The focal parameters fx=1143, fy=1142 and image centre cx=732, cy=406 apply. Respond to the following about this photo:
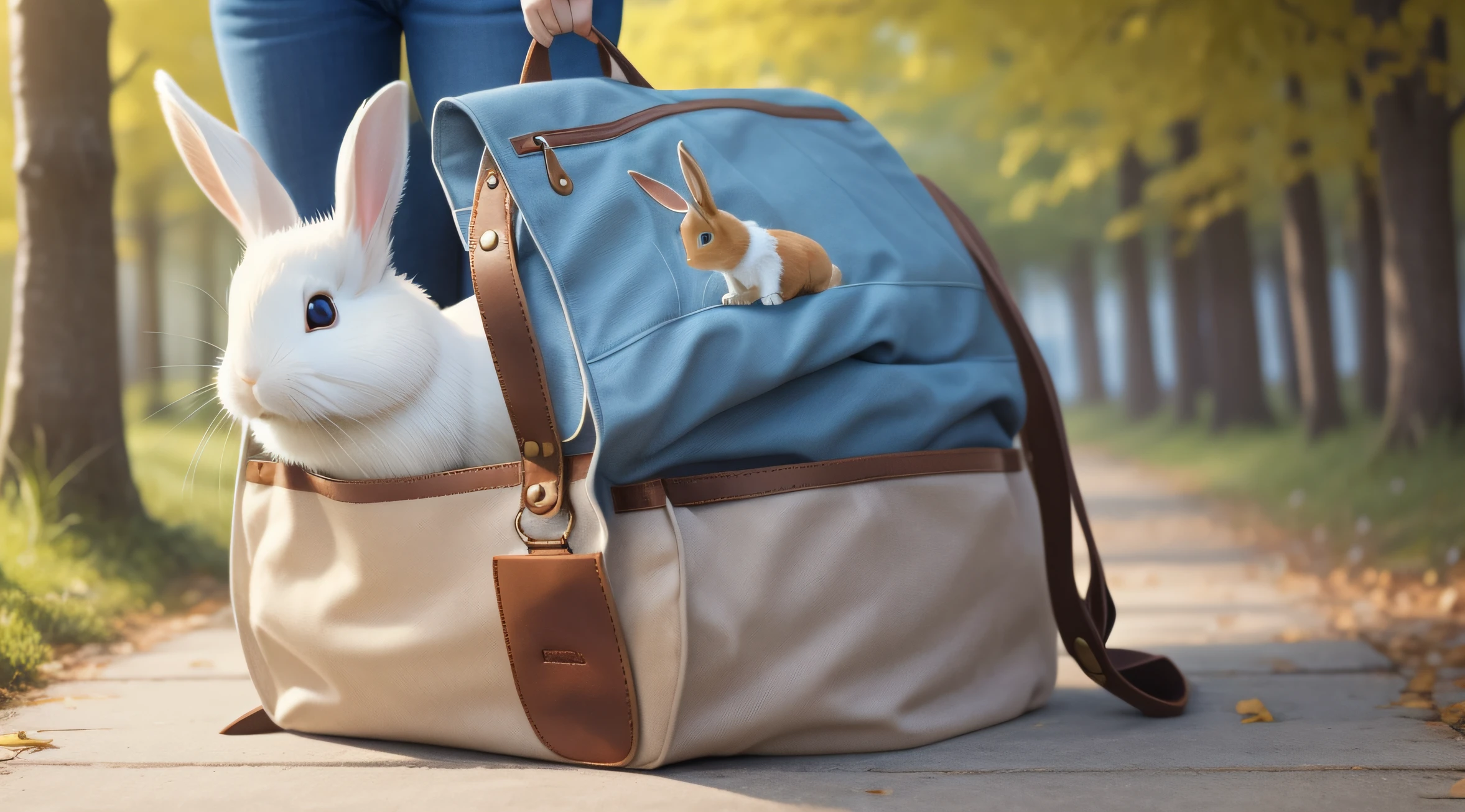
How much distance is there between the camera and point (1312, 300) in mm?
7754

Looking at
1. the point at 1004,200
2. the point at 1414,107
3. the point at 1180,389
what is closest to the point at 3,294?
the point at 1004,200

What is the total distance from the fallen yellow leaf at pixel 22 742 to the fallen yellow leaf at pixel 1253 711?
6.49ft

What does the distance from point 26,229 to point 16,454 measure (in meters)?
0.73

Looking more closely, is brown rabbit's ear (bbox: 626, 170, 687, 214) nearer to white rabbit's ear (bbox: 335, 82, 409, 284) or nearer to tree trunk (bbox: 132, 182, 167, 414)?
white rabbit's ear (bbox: 335, 82, 409, 284)

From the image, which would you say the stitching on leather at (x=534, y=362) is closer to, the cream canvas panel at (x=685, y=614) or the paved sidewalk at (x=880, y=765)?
the cream canvas panel at (x=685, y=614)

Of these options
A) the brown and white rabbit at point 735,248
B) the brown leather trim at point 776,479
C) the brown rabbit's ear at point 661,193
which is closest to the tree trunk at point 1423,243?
the brown leather trim at point 776,479

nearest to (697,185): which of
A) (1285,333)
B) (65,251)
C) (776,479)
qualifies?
(776,479)

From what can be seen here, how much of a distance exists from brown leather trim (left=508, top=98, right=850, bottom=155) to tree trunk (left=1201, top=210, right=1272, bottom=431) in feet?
26.7

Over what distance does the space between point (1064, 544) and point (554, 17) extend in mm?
1282

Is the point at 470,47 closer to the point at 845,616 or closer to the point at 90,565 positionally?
the point at 845,616

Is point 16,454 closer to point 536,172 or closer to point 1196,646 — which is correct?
point 536,172

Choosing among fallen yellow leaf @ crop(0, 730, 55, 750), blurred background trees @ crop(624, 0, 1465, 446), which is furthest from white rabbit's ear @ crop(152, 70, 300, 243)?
blurred background trees @ crop(624, 0, 1465, 446)

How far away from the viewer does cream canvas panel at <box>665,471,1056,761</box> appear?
5.24 feet

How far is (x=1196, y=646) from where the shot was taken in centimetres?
270
